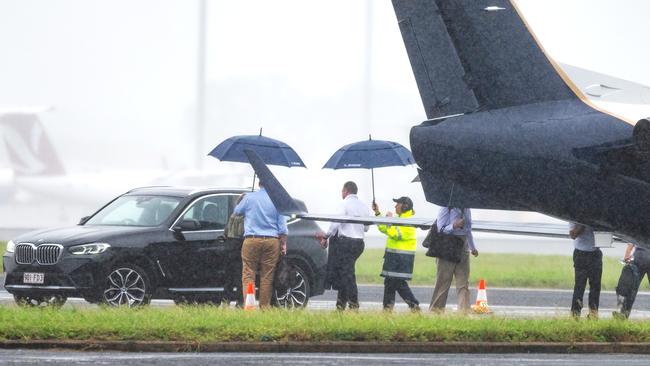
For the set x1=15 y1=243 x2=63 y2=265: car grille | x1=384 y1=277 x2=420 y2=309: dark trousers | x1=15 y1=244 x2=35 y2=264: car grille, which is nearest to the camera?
x1=15 y1=243 x2=63 y2=265: car grille

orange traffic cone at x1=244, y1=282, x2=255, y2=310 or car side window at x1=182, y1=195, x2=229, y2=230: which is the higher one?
car side window at x1=182, y1=195, x2=229, y2=230

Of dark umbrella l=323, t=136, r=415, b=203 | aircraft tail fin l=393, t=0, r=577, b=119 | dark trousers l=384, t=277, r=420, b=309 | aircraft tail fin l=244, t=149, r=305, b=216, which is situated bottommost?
dark trousers l=384, t=277, r=420, b=309

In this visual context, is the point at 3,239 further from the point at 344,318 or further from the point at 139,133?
the point at 344,318

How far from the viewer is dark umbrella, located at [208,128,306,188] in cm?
1797

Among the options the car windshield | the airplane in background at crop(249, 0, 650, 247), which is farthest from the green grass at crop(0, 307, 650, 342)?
the car windshield

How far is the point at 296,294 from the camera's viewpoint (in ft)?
60.3

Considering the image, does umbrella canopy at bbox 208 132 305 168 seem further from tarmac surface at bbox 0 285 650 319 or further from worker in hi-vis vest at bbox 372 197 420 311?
tarmac surface at bbox 0 285 650 319

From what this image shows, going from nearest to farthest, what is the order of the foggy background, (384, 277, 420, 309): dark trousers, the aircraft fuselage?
the aircraft fuselage → (384, 277, 420, 309): dark trousers → the foggy background

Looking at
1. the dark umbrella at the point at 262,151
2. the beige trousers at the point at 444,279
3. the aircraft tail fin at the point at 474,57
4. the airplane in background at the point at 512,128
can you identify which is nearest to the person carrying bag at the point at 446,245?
the beige trousers at the point at 444,279

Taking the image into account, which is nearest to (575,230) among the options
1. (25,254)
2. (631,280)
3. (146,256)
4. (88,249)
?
(631,280)

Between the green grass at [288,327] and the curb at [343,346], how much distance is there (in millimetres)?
174

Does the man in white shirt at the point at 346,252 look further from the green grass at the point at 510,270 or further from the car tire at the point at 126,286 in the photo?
the green grass at the point at 510,270

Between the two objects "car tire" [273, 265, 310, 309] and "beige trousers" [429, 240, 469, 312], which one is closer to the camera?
"beige trousers" [429, 240, 469, 312]

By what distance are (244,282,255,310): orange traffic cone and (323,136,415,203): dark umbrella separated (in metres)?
2.71
